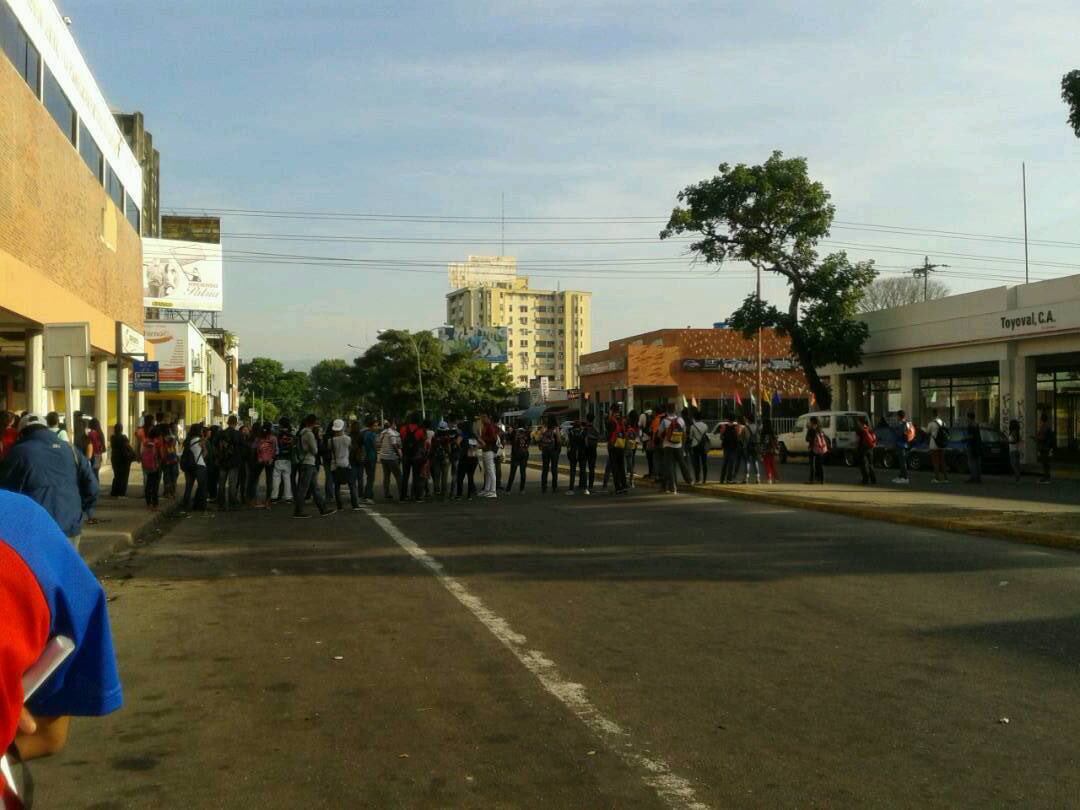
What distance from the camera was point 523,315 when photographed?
565 feet

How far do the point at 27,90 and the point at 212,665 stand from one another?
1904 centimetres

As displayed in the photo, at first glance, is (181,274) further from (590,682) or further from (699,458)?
(590,682)

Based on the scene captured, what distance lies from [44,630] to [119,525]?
16038mm

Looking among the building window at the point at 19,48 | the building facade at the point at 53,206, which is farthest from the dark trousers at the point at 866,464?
the building window at the point at 19,48

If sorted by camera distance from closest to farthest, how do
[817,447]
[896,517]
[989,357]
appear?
[896,517]
[817,447]
[989,357]

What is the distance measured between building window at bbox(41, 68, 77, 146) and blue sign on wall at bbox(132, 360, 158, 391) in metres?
10.7

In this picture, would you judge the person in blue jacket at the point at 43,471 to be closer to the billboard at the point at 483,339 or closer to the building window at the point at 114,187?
the building window at the point at 114,187

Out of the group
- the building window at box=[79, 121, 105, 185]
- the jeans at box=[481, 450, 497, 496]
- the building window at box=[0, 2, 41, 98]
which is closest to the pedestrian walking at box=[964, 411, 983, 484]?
the jeans at box=[481, 450, 497, 496]

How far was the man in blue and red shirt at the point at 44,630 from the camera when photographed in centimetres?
186

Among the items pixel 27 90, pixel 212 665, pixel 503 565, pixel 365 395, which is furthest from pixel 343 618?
pixel 365 395

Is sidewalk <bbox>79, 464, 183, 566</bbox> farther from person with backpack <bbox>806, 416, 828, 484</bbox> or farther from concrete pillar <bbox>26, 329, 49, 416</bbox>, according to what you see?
person with backpack <bbox>806, 416, 828, 484</bbox>

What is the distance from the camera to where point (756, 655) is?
7.27 metres

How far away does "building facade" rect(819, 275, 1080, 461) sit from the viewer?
31484 millimetres

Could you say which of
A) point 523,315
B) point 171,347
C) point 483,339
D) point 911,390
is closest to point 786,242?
point 911,390
